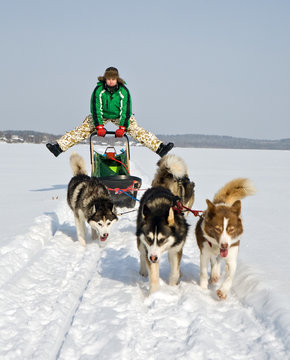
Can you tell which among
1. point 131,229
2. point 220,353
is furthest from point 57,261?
point 220,353

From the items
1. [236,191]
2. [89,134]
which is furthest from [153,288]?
[89,134]

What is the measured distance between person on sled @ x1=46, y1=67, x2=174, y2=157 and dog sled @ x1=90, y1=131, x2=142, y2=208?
0.21 m

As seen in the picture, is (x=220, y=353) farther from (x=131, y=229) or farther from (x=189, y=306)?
(x=131, y=229)

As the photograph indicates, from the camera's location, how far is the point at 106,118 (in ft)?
22.1

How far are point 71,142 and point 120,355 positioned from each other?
200 inches

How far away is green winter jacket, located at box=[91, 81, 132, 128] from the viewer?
643cm

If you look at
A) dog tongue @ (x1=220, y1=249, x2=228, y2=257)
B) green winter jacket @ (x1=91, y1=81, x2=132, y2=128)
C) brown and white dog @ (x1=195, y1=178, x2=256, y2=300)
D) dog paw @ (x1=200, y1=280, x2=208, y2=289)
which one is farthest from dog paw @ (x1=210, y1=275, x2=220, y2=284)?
green winter jacket @ (x1=91, y1=81, x2=132, y2=128)

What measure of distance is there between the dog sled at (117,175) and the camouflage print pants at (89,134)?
0.18 meters

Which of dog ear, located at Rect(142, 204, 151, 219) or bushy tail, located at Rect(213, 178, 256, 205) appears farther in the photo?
bushy tail, located at Rect(213, 178, 256, 205)

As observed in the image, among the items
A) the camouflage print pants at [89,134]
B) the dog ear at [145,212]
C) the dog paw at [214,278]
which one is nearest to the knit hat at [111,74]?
the camouflage print pants at [89,134]

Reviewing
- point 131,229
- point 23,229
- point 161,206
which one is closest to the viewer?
point 161,206

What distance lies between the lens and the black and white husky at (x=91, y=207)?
16.2 ft

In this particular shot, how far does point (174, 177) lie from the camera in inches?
195

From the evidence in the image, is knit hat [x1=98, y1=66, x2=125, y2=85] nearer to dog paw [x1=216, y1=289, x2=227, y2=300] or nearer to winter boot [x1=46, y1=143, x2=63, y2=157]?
winter boot [x1=46, y1=143, x2=63, y2=157]
